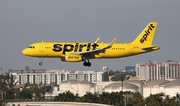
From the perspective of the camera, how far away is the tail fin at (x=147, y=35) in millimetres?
120688

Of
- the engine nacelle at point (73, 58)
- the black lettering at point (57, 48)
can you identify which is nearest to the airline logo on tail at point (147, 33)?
the engine nacelle at point (73, 58)

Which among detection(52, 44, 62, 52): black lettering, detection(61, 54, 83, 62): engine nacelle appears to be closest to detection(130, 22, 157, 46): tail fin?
detection(61, 54, 83, 62): engine nacelle

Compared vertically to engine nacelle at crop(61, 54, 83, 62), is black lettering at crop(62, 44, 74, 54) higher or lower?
higher

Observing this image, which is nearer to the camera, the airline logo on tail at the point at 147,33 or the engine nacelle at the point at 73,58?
the engine nacelle at the point at 73,58

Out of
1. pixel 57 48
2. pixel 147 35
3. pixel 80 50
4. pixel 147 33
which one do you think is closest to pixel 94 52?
pixel 80 50

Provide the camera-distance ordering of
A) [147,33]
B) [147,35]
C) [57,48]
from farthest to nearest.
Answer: [147,33] < [147,35] < [57,48]

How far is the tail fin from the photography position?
12069cm

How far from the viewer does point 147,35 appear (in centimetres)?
12212

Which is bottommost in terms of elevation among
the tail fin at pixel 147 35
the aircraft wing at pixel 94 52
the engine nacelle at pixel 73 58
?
the engine nacelle at pixel 73 58

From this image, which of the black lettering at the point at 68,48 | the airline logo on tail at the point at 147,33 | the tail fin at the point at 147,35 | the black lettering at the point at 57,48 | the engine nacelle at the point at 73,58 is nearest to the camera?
the engine nacelle at the point at 73,58

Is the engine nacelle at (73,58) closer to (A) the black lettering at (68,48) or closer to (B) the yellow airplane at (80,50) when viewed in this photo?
(B) the yellow airplane at (80,50)

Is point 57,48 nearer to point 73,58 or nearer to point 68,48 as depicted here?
point 68,48

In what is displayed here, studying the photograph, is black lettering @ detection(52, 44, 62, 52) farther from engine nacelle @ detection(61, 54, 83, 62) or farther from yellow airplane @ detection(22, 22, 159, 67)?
engine nacelle @ detection(61, 54, 83, 62)

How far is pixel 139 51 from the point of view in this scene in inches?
4584
